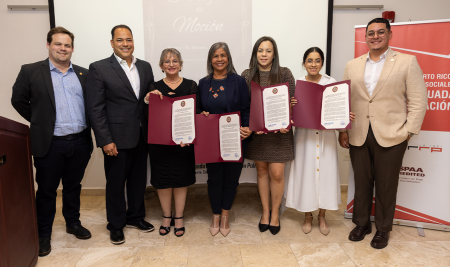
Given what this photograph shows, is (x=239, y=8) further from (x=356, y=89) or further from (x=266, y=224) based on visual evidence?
(x=266, y=224)

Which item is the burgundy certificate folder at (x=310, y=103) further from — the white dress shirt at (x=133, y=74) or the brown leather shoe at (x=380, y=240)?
the white dress shirt at (x=133, y=74)

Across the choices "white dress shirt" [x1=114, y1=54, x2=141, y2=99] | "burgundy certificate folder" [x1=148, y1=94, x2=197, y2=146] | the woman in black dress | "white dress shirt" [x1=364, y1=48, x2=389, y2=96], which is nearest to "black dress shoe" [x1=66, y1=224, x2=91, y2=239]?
the woman in black dress

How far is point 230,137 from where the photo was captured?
2.20m

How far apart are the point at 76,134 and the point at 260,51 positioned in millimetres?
1704

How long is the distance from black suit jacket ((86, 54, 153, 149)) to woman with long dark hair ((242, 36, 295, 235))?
1.00m

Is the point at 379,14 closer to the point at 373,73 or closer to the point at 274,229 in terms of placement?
the point at 373,73

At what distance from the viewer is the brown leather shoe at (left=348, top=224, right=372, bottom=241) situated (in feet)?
7.72

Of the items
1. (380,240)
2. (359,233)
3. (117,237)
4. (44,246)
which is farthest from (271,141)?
(44,246)

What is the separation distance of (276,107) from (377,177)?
3.56 ft

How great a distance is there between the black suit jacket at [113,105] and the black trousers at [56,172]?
293 millimetres

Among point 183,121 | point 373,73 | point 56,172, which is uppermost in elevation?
point 373,73

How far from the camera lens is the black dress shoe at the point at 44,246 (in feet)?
7.07

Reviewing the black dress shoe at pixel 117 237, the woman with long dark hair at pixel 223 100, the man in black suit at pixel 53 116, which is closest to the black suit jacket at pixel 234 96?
the woman with long dark hair at pixel 223 100

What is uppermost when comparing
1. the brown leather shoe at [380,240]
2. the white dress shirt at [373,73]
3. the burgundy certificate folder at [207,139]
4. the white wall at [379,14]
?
the white wall at [379,14]
